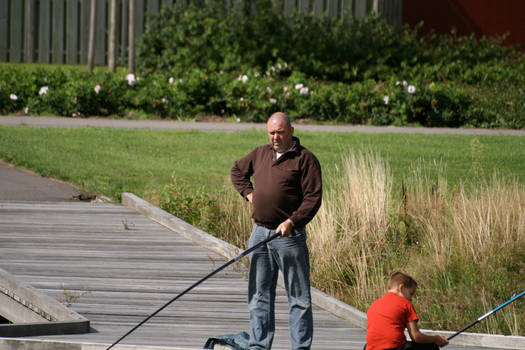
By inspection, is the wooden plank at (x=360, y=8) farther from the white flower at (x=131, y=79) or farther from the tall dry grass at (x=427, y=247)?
the tall dry grass at (x=427, y=247)

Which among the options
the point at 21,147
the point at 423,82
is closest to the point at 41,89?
the point at 21,147

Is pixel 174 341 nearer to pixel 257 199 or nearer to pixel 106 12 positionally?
pixel 257 199

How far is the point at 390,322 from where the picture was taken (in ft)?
15.0

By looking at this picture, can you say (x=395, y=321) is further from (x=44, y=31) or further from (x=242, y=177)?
(x=44, y=31)

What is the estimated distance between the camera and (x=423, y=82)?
59.5 ft

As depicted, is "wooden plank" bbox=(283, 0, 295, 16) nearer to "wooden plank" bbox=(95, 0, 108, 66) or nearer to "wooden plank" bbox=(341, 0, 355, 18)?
"wooden plank" bbox=(341, 0, 355, 18)

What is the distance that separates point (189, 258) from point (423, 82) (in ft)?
37.5

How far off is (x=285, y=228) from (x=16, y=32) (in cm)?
1935

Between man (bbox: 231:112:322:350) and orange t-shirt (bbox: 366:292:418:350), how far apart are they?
2.02 feet

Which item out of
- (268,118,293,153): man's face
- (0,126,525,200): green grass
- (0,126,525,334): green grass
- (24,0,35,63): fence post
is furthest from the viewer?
(24,0,35,63): fence post

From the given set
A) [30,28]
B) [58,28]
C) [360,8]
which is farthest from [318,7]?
[30,28]

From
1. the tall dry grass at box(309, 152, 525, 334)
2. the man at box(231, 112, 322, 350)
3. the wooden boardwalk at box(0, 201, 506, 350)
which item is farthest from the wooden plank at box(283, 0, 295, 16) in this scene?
the man at box(231, 112, 322, 350)

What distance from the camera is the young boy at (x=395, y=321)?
4.57 m

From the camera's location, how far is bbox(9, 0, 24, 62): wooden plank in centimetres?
2250
